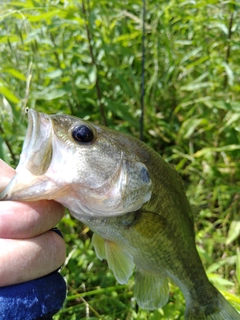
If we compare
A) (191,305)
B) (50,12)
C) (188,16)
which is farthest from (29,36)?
(191,305)

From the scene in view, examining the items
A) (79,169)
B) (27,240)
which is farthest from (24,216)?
(79,169)

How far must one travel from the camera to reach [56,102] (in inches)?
84.4

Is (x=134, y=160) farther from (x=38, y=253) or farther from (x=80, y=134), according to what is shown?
(x=38, y=253)

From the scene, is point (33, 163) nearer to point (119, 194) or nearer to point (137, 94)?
point (119, 194)

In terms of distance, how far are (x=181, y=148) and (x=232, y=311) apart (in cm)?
124

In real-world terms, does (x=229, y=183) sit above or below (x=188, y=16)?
below

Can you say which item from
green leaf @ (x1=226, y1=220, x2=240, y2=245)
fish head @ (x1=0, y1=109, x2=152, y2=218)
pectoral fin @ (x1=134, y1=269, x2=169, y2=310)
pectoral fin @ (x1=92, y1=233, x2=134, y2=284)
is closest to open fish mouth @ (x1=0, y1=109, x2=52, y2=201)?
fish head @ (x1=0, y1=109, x2=152, y2=218)

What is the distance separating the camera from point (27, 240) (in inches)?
37.1

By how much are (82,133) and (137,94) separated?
1229mm

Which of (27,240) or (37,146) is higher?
(37,146)

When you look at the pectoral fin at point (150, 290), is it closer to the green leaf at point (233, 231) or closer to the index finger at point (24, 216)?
the index finger at point (24, 216)

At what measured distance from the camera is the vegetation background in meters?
1.74

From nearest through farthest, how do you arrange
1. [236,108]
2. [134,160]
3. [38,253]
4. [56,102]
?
[38,253] → [134,160] → [236,108] → [56,102]

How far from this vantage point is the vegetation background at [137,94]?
5.70 ft
